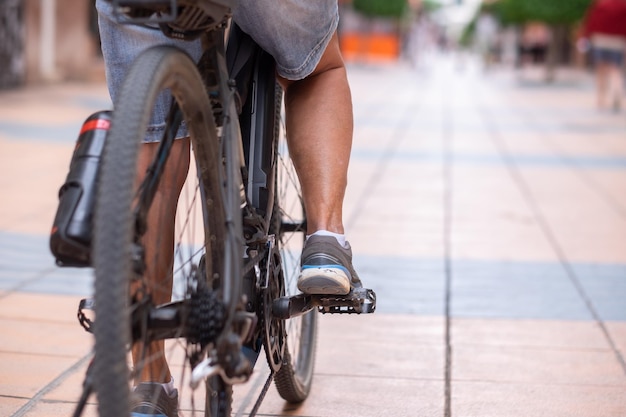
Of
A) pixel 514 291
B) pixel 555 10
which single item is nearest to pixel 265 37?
pixel 514 291

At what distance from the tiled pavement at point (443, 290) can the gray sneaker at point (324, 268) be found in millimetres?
573

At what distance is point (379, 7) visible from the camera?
42.9m

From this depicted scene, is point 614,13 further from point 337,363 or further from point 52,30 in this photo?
point 337,363

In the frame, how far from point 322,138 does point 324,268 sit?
0.34 m

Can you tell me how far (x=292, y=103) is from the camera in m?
2.71

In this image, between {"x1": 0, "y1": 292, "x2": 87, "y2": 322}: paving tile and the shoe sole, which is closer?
the shoe sole

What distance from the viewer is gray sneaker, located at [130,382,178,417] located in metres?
2.15

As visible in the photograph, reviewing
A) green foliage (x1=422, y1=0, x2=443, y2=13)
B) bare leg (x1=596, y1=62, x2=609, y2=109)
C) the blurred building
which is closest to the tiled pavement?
the blurred building

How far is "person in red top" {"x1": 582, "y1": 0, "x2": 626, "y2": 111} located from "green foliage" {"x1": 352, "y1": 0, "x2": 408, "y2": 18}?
1005 inches

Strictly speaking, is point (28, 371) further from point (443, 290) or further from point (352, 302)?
point (443, 290)

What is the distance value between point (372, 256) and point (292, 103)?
8.47 ft

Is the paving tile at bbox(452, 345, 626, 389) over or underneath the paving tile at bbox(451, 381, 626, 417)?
underneath

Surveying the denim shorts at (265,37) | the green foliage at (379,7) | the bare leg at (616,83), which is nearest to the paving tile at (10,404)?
the denim shorts at (265,37)

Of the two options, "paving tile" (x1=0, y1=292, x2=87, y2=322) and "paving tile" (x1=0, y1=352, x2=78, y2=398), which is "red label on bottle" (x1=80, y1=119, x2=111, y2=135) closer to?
"paving tile" (x1=0, y1=352, x2=78, y2=398)
